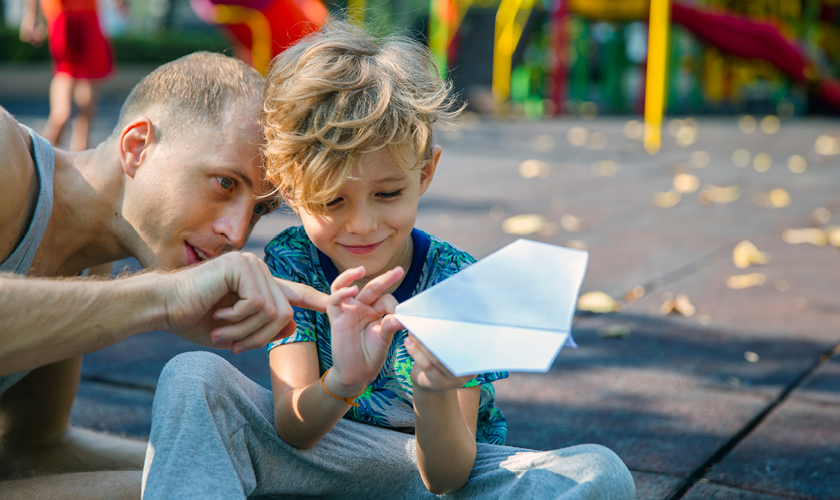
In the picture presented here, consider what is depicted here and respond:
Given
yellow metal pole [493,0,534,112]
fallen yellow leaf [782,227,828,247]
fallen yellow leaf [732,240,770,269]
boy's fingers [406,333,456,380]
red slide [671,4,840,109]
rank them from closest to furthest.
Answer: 1. boy's fingers [406,333,456,380]
2. fallen yellow leaf [732,240,770,269]
3. fallen yellow leaf [782,227,828,247]
4. yellow metal pole [493,0,534,112]
5. red slide [671,4,840,109]

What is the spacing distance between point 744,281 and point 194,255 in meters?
2.96

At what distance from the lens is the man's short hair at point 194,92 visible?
75.2 inches

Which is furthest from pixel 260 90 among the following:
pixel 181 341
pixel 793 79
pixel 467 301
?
pixel 793 79

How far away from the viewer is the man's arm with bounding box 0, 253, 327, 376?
50.9 inches

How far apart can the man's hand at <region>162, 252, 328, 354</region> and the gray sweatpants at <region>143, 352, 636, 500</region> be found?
13 centimetres

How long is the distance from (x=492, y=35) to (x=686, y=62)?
4.30 meters

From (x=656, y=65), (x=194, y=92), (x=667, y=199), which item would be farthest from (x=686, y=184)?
(x=194, y=92)

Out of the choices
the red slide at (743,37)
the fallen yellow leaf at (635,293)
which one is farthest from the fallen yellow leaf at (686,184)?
the red slide at (743,37)

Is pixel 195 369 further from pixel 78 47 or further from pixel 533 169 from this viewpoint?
pixel 533 169

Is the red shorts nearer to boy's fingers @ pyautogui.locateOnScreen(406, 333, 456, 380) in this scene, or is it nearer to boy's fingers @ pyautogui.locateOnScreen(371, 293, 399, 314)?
boy's fingers @ pyautogui.locateOnScreen(371, 293, 399, 314)

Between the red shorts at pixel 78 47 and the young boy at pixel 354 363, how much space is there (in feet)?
18.0

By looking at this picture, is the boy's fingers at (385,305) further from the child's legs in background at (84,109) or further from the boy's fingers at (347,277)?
the child's legs in background at (84,109)

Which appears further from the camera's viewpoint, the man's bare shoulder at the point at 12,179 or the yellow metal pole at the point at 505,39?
the yellow metal pole at the point at 505,39

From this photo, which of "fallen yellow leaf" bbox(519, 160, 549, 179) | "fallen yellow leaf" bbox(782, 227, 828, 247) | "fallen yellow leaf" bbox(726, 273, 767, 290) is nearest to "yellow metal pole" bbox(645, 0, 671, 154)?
"fallen yellow leaf" bbox(519, 160, 549, 179)
